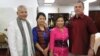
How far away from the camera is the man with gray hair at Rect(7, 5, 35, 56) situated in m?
2.98

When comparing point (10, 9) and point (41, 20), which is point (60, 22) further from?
point (10, 9)

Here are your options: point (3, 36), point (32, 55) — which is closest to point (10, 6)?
point (3, 36)

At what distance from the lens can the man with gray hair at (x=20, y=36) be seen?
2.98 m

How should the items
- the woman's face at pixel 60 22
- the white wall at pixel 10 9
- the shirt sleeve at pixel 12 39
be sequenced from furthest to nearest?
1. the white wall at pixel 10 9
2. the woman's face at pixel 60 22
3. the shirt sleeve at pixel 12 39

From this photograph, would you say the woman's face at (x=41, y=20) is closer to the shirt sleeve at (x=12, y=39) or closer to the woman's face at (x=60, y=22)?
the woman's face at (x=60, y=22)

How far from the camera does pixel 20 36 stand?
3.04 metres

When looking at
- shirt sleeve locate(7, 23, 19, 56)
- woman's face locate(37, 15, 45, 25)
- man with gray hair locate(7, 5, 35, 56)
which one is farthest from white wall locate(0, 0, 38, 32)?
shirt sleeve locate(7, 23, 19, 56)

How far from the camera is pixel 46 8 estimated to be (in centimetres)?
1608

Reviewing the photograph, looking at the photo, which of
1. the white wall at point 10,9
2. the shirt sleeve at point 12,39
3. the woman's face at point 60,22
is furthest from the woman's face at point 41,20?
the white wall at point 10,9

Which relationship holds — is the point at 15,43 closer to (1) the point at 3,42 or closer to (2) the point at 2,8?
(1) the point at 3,42

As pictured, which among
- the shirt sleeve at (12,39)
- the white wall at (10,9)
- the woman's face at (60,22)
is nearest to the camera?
the shirt sleeve at (12,39)

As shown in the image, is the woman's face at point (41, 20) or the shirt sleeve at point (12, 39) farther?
the woman's face at point (41, 20)

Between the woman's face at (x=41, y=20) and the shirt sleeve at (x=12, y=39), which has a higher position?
the woman's face at (x=41, y=20)

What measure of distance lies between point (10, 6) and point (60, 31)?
3259 mm
